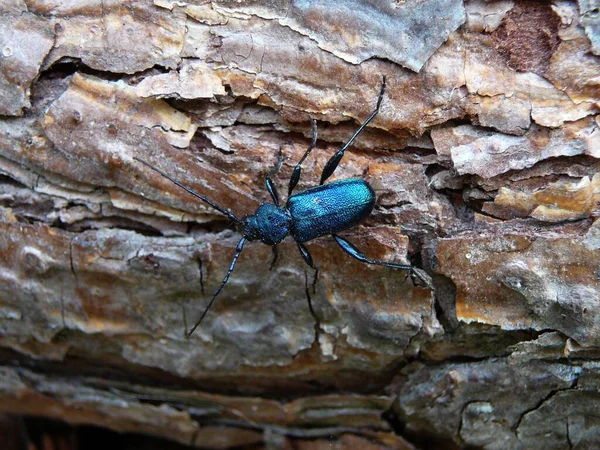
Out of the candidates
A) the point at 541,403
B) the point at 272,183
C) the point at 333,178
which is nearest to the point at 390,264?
the point at 333,178

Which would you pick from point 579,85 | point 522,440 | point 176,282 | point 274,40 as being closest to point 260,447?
point 176,282

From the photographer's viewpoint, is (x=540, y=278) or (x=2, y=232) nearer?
(x=540, y=278)

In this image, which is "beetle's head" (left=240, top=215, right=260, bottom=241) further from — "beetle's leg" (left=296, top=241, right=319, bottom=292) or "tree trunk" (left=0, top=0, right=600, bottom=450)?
"beetle's leg" (left=296, top=241, right=319, bottom=292)

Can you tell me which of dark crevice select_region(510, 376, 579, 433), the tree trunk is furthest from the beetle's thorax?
dark crevice select_region(510, 376, 579, 433)

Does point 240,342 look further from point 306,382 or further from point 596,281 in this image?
Result: point 596,281

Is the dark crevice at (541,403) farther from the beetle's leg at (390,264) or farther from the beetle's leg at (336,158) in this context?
the beetle's leg at (336,158)

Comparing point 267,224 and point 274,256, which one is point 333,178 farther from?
point 274,256

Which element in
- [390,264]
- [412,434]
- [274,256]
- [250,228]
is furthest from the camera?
[412,434]
